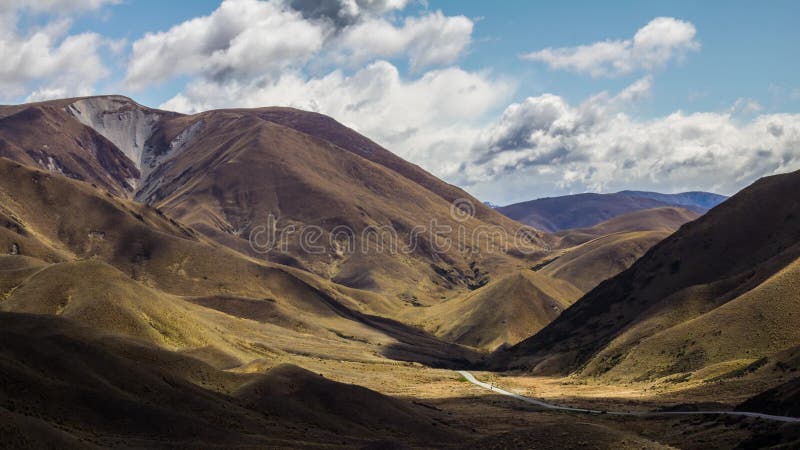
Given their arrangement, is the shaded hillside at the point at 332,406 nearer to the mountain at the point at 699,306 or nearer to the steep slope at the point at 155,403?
the steep slope at the point at 155,403

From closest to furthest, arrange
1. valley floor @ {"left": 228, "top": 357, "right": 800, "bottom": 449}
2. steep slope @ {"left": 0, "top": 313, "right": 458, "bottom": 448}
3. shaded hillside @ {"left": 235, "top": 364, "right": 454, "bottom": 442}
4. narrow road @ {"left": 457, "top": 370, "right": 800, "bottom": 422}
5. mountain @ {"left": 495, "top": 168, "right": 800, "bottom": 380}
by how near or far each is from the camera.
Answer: valley floor @ {"left": 228, "top": 357, "right": 800, "bottom": 449}
steep slope @ {"left": 0, "top": 313, "right": 458, "bottom": 448}
narrow road @ {"left": 457, "top": 370, "right": 800, "bottom": 422}
shaded hillside @ {"left": 235, "top": 364, "right": 454, "bottom": 442}
mountain @ {"left": 495, "top": 168, "right": 800, "bottom": 380}

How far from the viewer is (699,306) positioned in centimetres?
13750

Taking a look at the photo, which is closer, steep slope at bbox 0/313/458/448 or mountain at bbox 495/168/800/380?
steep slope at bbox 0/313/458/448

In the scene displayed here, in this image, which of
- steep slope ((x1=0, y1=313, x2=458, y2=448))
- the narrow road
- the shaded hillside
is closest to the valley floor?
the narrow road

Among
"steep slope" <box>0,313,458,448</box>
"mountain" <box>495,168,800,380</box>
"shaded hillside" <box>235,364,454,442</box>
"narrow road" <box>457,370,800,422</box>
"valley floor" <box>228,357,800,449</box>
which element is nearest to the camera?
"valley floor" <box>228,357,800,449</box>

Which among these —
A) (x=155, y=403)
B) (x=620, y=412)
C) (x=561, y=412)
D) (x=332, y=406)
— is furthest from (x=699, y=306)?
(x=155, y=403)

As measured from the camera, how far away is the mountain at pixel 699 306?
11619 centimetres

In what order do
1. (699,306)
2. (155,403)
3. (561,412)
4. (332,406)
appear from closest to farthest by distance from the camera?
(155,403) → (332,406) → (561,412) → (699,306)

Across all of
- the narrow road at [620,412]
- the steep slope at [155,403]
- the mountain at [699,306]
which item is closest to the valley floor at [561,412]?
the narrow road at [620,412]

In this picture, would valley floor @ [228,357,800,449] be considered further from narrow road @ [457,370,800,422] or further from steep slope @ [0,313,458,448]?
steep slope @ [0,313,458,448]

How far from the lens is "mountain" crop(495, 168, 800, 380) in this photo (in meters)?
116

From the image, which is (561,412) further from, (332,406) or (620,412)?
(332,406)

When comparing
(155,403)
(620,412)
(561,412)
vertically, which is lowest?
(561,412)

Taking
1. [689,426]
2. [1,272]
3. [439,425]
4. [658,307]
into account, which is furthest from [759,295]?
[1,272]
